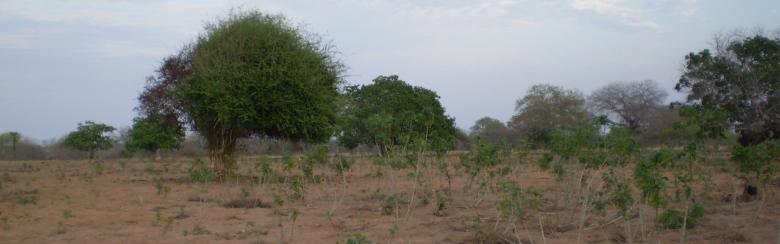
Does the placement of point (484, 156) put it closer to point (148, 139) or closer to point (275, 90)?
point (275, 90)

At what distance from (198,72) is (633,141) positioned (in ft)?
34.8

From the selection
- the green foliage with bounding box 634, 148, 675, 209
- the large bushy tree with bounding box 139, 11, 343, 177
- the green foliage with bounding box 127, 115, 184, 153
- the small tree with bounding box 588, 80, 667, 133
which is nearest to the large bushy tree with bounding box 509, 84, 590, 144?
the small tree with bounding box 588, 80, 667, 133

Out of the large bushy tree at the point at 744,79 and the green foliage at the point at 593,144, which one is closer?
the green foliage at the point at 593,144

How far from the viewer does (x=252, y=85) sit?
14586mm

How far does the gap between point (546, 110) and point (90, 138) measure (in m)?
28.1

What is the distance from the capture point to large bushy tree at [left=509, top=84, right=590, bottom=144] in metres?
45.0

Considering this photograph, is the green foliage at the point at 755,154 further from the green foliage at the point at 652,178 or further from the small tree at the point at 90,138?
the small tree at the point at 90,138

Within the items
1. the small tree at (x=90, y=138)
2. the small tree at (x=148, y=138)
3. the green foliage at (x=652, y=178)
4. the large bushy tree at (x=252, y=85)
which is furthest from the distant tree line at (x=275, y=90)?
the small tree at (x=90, y=138)

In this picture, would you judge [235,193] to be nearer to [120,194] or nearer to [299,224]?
[120,194]

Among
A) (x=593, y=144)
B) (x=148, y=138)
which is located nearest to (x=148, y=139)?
(x=148, y=138)

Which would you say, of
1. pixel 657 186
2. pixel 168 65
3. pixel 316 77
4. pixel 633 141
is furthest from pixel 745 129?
pixel 168 65

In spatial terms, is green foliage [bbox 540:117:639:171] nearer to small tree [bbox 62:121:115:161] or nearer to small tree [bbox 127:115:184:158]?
small tree [bbox 127:115:184:158]

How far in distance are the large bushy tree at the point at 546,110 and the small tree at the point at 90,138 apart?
2588 cm

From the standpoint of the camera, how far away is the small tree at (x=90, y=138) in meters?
38.0
